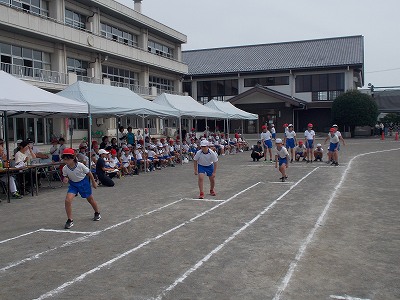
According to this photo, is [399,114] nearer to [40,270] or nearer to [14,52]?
[14,52]

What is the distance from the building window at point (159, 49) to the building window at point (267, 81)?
35.7 feet

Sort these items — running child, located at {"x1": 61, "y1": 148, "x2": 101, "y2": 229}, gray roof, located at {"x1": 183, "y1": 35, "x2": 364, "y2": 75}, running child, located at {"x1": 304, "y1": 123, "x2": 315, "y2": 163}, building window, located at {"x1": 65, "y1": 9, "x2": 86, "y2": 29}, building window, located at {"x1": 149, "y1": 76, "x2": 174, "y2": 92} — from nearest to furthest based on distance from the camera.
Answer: running child, located at {"x1": 61, "y1": 148, "x2": 101, "y2": 229}, running child, located at {"x1": 304, "y1": 123, "x2": 315, "y2": 163}, building window, located at {"x1": 65, "y1": 9, "x2": 86, "y2": 29}, building window, located at {"x1": 149, "y1": 76, "x2": 174, "y2": 92}, gray roof, located at {"x1": 183, "y1": 35, "x2": 364, "y2": 75}

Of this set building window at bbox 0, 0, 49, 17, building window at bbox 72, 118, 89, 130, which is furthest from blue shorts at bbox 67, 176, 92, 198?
building window at bbox 72, 118, 89, 130

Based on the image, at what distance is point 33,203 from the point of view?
37.0 feet

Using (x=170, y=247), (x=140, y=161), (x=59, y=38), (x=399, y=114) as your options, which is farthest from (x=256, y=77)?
(x=170, y=247)

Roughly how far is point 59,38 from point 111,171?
1681 centimetres

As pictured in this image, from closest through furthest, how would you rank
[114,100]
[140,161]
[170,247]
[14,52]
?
[170,247] → [114,100] → [140,161] → [14,52]

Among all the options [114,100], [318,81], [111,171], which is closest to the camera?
[111,171]

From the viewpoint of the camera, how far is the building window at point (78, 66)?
104 feet

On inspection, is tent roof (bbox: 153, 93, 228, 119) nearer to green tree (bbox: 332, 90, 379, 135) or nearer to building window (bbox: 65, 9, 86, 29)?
building window (bbox: 65, 9, 86, 29)

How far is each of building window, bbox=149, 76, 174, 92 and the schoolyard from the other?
32.7 metres

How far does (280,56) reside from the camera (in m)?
55.1

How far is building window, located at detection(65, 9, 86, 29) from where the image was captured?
31.5 meters

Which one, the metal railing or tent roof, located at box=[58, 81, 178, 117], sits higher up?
the metal railing
